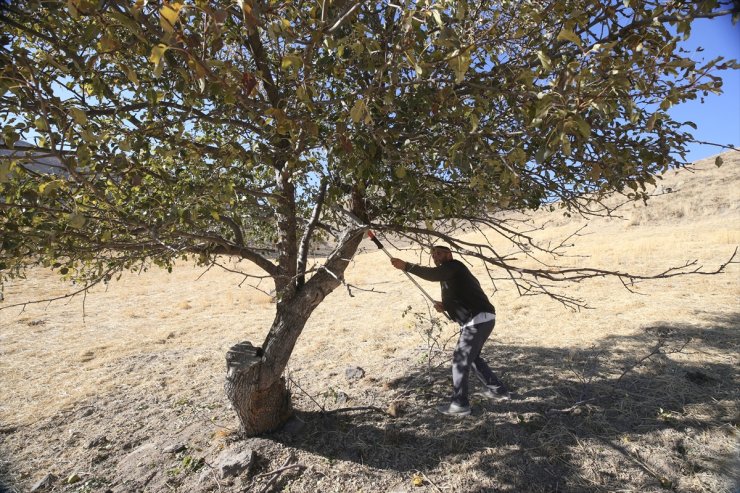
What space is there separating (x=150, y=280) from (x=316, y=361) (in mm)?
14308

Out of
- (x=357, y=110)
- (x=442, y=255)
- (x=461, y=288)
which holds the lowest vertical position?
(x=461, y=288)

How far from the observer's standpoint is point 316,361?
7.13 meters

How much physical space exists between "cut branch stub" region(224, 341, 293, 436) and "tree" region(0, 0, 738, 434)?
2 cm

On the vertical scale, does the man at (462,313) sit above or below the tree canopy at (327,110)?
below

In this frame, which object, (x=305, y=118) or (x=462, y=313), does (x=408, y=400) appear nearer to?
(x=462, y=313)

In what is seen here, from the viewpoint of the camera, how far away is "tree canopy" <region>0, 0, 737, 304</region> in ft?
6.77

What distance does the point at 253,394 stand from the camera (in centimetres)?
411

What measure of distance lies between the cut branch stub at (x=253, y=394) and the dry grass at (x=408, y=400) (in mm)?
199

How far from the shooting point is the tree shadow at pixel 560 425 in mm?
3619

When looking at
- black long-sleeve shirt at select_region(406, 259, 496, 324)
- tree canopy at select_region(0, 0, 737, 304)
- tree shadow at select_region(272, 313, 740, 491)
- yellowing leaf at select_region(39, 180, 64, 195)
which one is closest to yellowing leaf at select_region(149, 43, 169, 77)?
tree canopy at select_region(0, 0, 737, 304)

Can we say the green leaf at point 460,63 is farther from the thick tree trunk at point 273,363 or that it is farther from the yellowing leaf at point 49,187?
the thick tree trunk at point 273,363

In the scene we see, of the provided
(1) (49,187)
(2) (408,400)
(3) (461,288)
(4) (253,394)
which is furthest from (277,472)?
(1) (49,187)

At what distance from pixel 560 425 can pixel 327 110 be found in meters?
3.77

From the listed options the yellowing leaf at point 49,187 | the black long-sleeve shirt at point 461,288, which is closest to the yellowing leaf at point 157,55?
the yellowing leaf at point 49,187
